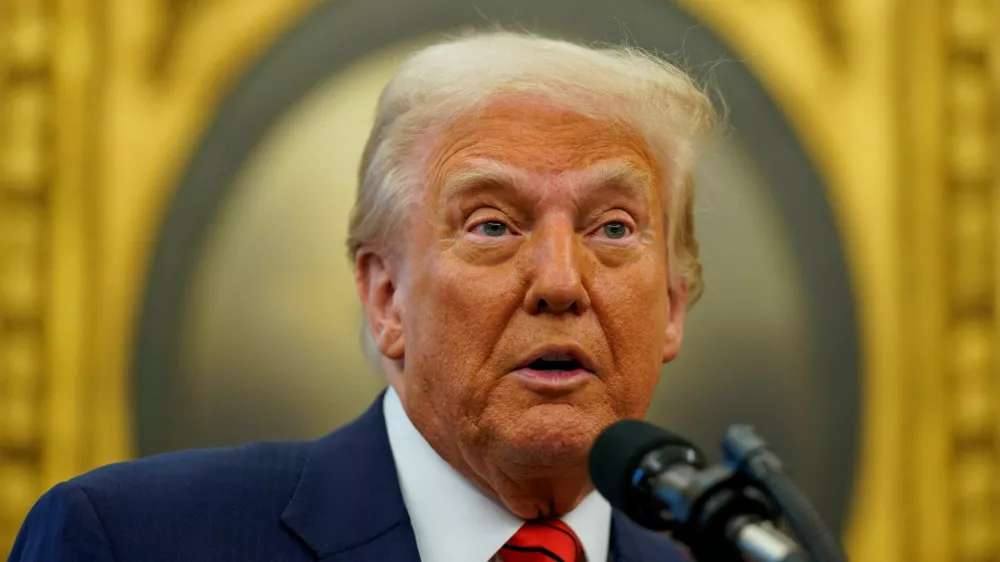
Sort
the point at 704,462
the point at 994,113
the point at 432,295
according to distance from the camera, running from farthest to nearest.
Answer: the point at 994,113 < the point at 432,295 < the point at 704,462

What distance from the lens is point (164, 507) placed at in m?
1.77

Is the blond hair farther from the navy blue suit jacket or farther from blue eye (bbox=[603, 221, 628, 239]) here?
the navy blue suit jacket

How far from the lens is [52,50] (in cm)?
310

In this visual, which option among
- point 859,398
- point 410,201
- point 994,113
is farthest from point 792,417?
point 410,201

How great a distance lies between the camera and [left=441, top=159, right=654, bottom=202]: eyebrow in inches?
70.4

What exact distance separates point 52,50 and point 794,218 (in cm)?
191

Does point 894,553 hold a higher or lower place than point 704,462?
lower

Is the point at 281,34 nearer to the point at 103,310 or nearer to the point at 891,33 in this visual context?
the point at 103,310

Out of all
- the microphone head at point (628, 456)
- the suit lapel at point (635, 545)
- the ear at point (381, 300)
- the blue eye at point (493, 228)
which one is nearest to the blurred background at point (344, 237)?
the suit lapel at point (635, 545)

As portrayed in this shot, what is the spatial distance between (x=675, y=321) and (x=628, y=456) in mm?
836

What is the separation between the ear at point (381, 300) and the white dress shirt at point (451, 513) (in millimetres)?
110

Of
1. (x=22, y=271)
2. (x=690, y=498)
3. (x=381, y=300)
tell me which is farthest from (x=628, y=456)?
(x=22, y=271)

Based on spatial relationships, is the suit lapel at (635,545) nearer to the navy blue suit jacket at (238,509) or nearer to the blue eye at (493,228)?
the navy blue suit jacket at (238,509)

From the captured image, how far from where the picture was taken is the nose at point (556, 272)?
1.71 m
